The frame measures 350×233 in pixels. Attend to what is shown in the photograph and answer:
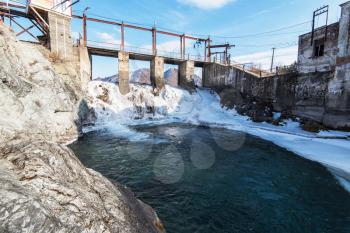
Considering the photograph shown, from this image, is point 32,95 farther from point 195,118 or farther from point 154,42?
point 154,42

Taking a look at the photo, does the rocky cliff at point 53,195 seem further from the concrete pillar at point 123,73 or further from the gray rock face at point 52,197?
the concrete pillar at point 123,73

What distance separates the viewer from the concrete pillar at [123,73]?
24250mm

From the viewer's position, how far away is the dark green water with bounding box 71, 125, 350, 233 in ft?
16.1

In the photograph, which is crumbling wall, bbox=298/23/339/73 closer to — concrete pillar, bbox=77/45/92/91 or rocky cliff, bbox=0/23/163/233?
rocky cliff, bbox=0/23/163/233

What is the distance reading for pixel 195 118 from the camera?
74.6 ft

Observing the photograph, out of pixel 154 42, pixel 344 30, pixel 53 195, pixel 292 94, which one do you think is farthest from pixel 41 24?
pixel 344 30

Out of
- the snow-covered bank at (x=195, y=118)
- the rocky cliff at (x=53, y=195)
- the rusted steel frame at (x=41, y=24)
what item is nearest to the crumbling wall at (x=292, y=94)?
the snow-covered bank at (x=195, y=118)

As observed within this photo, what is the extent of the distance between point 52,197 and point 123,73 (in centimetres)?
2350

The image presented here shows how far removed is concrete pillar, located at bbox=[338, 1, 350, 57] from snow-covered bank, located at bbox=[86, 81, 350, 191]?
21.0ft

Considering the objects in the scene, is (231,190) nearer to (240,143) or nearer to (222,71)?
(240,143)

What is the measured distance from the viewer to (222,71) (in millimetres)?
28938

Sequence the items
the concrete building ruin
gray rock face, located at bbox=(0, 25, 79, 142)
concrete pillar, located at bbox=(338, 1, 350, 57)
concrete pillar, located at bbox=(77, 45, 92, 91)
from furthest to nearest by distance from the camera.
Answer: concrete pillar, located at bbox=(77, 45, 92, 91)
the concrete building ruin
concrete pillar, located at bbox=(338, 1, 350, 57)
gray rock face, located at bbox=(0, 25, 79, 142)

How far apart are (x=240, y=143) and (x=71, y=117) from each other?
12713 millimetres

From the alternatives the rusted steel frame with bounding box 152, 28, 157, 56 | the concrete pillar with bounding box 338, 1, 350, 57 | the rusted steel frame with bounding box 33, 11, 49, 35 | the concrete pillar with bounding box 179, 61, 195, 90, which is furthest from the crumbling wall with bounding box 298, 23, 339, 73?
the rusted steel frame with bounding box 33, 11, 49, 35
